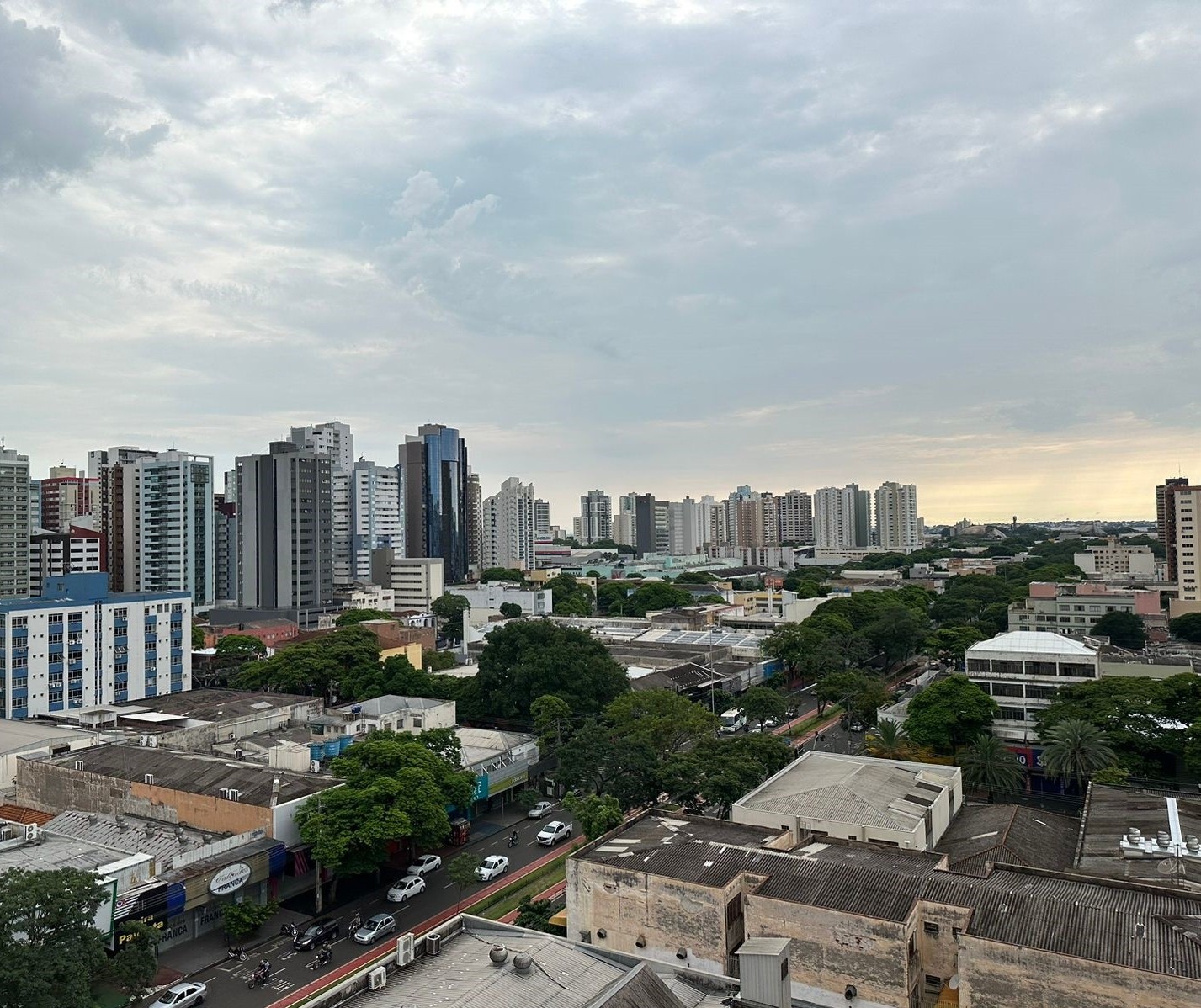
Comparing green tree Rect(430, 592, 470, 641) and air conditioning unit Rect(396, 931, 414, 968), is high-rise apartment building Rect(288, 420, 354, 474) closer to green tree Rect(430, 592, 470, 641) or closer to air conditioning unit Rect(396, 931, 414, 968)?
green tree Rect(430, 592, 470, 641)

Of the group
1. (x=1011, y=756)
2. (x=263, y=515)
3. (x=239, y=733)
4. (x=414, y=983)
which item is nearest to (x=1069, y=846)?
(x=1011, y=756)

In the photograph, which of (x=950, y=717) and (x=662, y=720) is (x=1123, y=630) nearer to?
(x=950, y=717)

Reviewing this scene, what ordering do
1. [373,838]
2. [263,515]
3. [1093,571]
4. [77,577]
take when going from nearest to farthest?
[373,838] → [77,577] → [263,515] → [1093,571]

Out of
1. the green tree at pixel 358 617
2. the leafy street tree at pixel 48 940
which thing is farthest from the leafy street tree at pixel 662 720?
the green tree at pixel 358 617

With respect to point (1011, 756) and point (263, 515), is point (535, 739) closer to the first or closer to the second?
point (1011, 756)

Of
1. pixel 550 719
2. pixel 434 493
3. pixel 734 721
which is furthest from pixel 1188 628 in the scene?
pixel 434 493

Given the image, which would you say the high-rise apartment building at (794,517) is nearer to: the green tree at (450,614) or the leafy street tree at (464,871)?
the green tree at (450,614)

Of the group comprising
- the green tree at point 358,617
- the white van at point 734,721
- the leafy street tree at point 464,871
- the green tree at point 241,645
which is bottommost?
the white van at point 734,721
